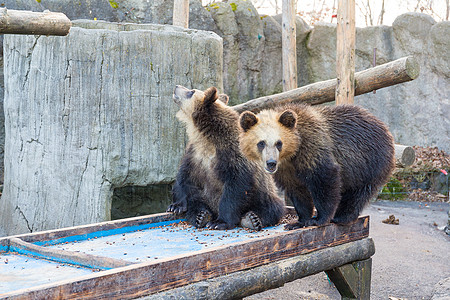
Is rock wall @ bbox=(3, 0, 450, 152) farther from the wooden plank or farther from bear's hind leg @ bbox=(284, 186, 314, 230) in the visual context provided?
bear's hind leg @ bbox=(284, 186, 314, 230)

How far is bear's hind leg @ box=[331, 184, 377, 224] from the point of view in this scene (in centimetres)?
400

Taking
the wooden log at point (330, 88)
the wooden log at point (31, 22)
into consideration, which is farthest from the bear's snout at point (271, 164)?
the wooden log at point (330, 88)

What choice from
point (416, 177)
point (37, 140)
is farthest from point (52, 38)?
point (416, 177)

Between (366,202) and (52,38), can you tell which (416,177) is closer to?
(366,202)

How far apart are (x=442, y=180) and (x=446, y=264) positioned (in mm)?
5114

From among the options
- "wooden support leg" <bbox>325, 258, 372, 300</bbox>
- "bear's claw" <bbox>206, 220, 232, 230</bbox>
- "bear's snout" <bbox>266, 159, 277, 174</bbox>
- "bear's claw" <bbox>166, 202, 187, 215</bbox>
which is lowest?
"wooden support leg" <bbox>325, 258, 372, 300</bbox>

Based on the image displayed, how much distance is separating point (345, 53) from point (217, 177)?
3.42 m

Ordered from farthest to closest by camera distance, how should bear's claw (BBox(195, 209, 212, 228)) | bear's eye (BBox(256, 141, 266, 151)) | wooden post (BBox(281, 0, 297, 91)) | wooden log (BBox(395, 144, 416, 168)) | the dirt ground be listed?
wooden post (BBox(281, 0, 297, 91)) < wooden log (BBox(395, 144, 416, 168)) < the dirt ground < bear's claw (BBox(195, 209, 212, 228)) < bear's eye (BBox(256, 141, 266, 151))

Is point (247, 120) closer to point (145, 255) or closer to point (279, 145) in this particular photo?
point (279, 145)

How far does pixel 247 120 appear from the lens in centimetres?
→ 373

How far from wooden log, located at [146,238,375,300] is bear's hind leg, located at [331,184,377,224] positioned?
212 mm

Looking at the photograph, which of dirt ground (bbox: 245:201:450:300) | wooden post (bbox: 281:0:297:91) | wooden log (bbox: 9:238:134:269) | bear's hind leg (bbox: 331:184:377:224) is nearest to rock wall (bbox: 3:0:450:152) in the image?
wooden post (bbox: 281:0:297:91)

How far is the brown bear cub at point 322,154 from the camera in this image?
367 centimetres

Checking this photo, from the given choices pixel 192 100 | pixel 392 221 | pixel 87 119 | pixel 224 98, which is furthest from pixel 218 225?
pixel 392 221
